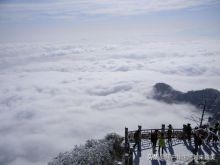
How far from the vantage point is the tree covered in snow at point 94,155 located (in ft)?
54.5

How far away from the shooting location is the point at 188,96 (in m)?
105

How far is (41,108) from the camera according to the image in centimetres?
14488

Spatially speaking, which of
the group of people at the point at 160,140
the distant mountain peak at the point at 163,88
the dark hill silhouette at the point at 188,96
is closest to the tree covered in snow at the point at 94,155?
the group of people at the point at 160,140

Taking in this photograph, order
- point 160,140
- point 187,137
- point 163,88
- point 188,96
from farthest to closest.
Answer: point 163,88 < point 188,96 < point 187,137 < point 160,140

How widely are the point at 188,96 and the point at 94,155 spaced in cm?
9208

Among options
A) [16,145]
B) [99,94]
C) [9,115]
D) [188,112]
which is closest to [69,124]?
[16,145]

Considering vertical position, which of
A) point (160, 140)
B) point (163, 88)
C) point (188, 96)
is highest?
point (160, 140)

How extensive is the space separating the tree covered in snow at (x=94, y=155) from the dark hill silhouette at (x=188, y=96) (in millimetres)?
60394

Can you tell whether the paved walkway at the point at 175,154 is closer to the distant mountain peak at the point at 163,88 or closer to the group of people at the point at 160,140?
the group of people at the point at 160,140

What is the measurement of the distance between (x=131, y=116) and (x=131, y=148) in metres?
94.9

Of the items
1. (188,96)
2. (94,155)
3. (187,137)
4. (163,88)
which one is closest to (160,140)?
(187,137)

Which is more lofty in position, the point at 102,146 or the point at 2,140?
the point at 102,146

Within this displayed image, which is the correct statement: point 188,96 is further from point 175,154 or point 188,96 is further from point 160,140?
point 160,140

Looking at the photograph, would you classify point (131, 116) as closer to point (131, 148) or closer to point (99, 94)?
point (99, 94)
